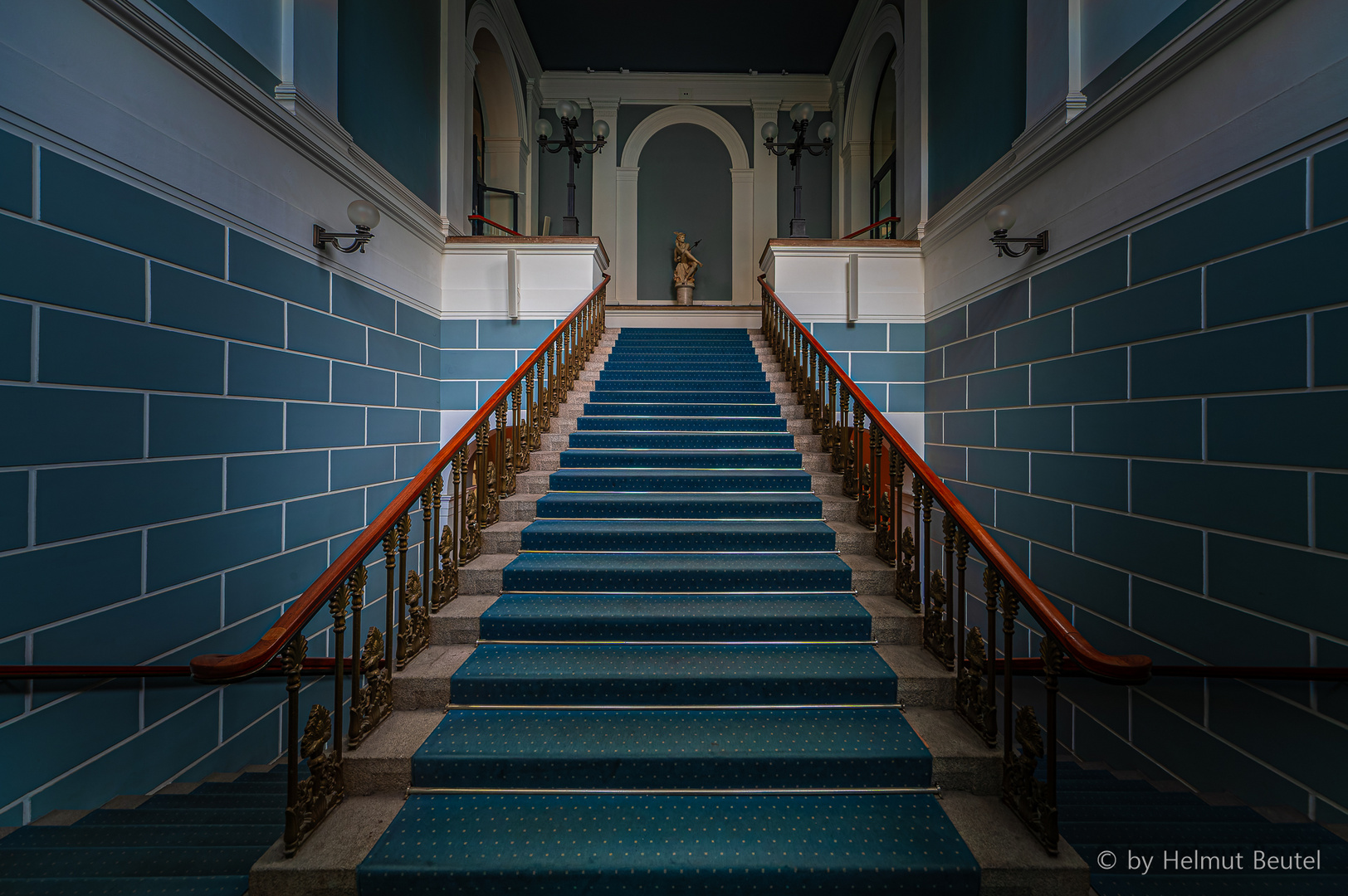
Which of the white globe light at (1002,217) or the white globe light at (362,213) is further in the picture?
the white globe light at (1002,217)

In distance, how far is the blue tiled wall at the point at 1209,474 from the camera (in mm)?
2090

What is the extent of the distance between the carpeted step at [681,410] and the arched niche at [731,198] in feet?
15.9

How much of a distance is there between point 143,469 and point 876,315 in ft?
18.7

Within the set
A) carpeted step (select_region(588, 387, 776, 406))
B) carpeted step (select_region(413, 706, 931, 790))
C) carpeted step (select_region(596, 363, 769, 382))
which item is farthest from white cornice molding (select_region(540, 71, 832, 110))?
carpeted step (select_region(413, 706, 931, 790))

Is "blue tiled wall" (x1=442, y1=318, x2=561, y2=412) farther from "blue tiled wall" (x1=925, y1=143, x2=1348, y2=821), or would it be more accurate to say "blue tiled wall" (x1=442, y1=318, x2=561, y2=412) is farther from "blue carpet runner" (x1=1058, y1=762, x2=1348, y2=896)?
"blue carpet runner" (x1=1058, y1=762, x2=1348, y2=896)

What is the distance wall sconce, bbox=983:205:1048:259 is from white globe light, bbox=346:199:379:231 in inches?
162

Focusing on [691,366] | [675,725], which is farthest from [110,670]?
[691,366]

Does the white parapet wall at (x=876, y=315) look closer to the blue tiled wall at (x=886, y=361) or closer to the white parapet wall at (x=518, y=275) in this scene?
the blue tiled wall at (x=886, y=361)

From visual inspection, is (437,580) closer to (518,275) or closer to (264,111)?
(264,111)

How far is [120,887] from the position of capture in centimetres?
161

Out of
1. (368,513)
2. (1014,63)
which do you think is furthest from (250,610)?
(1014,63)

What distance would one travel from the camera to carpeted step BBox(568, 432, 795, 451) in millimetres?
4672

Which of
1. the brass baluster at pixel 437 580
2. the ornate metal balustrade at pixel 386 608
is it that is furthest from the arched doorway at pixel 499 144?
the brass baluster at pixel 437 580

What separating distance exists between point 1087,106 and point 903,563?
9.82ft
